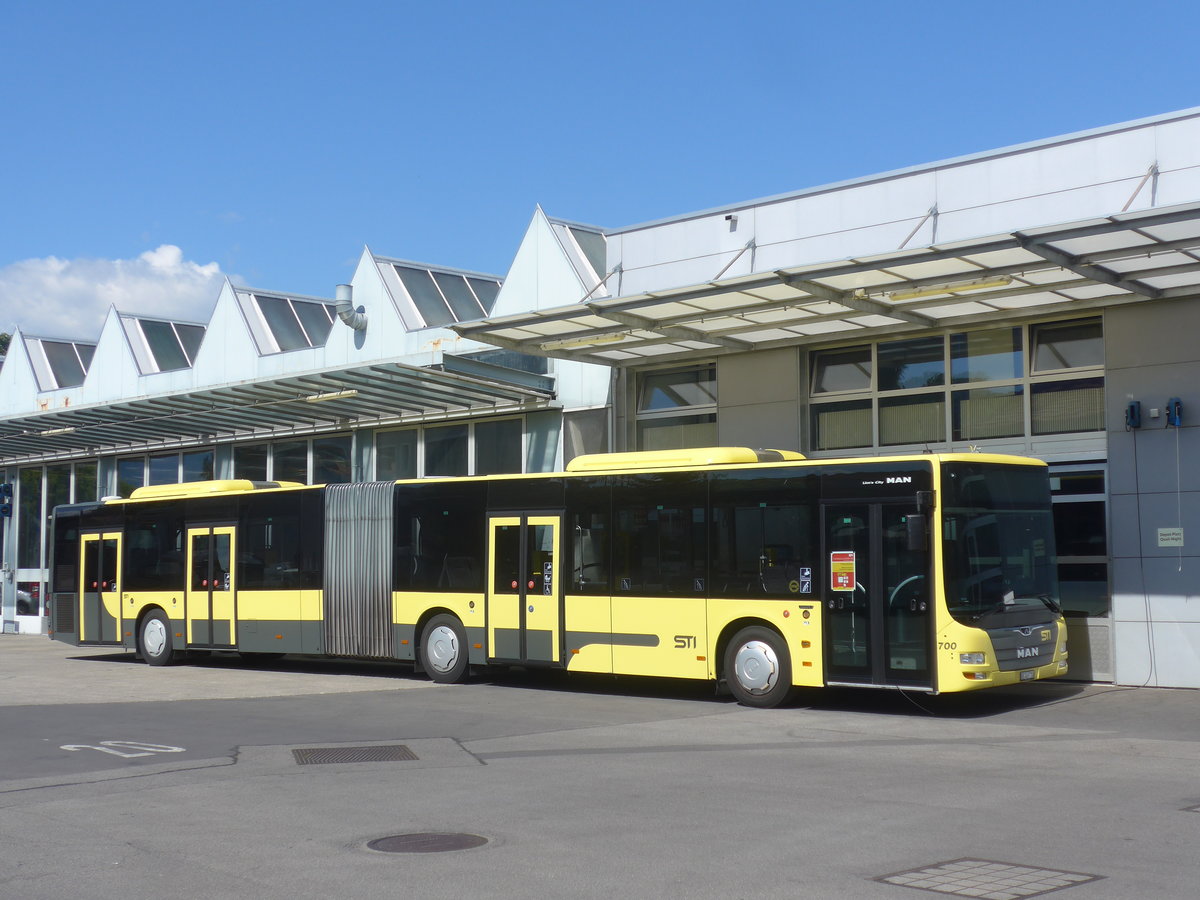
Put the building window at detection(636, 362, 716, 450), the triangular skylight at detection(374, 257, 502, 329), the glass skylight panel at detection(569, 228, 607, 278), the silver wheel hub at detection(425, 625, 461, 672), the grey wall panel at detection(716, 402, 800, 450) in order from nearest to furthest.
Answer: the silver wheel hub at detection(425, 625, 461, 672), the grey wall panel at detection(716, 402, 800, 450), the building window at detection(636, 362, 716, 450), the glass skylight panel at detection(569, 228, 607, 278), the triangular skylight at detection(374, 257, 502, 329)

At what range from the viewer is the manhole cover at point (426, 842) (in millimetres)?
7535

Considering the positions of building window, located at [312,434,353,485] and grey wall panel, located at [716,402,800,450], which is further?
building window, located at [312,434,353,485]

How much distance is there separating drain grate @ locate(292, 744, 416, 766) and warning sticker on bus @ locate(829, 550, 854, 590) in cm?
532

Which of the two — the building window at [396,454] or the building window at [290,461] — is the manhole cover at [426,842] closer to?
the building window at [396,454]

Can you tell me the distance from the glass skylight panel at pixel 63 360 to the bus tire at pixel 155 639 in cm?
1427

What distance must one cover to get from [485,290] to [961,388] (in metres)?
12.3

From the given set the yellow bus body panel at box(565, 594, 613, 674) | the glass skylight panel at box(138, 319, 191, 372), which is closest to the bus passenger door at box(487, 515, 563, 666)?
the yellow bus body panel at box(565, 594, 613, 674)

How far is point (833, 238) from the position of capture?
19594mm

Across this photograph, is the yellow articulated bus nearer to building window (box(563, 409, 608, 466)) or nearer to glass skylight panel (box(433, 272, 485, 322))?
building window (box(563, 409, 608, 466))

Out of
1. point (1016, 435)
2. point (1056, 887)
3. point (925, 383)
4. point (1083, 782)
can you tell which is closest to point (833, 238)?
point (925, 383)

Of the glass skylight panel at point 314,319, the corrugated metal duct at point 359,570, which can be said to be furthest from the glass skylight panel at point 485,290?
the corrugated metal duct at point 359,570

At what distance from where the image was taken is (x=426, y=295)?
26734mm

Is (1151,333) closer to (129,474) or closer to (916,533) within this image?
(916,533)

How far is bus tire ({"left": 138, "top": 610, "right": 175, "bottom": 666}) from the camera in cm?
2320
